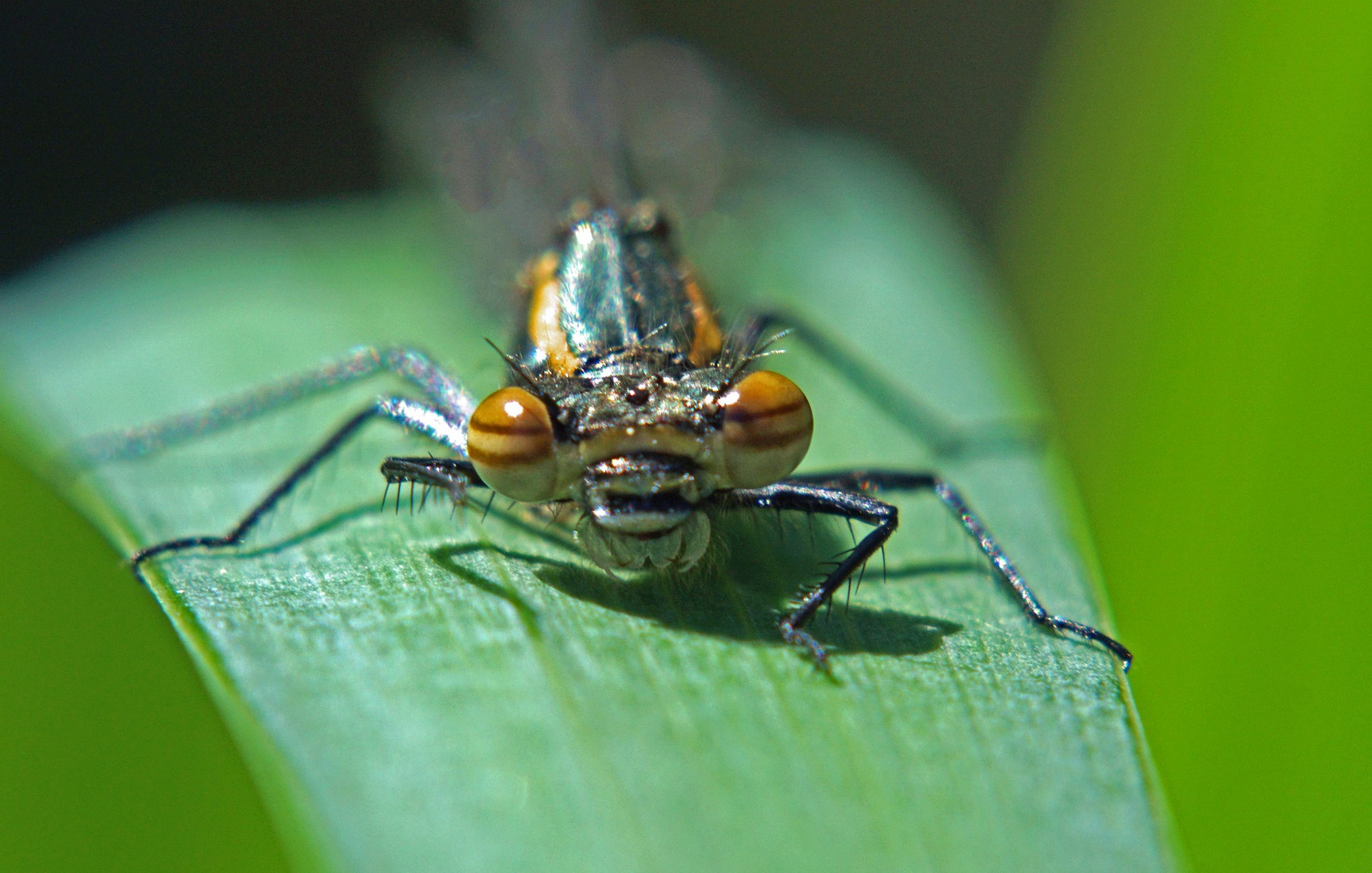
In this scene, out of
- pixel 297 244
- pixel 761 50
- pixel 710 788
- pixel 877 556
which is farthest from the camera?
pixel 761 50

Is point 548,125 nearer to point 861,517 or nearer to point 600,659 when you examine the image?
point 861,517

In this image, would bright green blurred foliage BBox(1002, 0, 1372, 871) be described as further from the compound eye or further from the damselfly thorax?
the compound eye

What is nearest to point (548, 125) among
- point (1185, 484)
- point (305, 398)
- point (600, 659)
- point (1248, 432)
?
point (305, 398)

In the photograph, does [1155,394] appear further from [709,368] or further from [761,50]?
[761,50]

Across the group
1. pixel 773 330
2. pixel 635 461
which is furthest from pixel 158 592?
pixel 773 330

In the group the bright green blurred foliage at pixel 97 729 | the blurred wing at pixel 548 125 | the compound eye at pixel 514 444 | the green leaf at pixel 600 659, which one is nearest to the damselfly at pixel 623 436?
the compound eye at pixel 514 444

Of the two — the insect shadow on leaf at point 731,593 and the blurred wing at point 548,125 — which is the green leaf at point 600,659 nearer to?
the insect shadow on leaf at point 731,593
